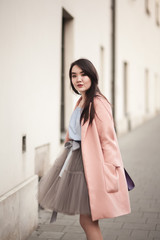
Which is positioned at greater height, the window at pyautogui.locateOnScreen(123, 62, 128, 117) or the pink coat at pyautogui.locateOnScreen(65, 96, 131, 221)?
the window at pyautogui.locateOnScreen(123, 62, 128, 117)

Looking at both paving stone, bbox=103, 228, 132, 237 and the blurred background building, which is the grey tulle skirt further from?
paving stone, bbox=103, 228, 132, 237

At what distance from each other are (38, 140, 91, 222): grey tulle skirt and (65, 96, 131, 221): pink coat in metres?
0.09

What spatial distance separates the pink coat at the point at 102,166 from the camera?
3.17 metres

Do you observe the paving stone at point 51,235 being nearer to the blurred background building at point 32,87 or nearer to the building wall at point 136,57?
the blurred background building at point 32,87

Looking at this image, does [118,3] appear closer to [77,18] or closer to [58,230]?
[77,18]

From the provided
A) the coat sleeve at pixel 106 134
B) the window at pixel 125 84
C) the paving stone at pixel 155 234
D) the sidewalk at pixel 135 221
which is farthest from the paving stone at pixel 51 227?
the window at pixel 125 84

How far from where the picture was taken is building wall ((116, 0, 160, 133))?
1402cm

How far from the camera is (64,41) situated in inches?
299

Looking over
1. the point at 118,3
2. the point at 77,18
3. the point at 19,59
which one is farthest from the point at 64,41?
the point at 118,3

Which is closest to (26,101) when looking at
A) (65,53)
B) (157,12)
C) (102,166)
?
(102,166)

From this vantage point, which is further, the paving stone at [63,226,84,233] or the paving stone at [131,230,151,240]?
the paving stone at [63,226,84,233]

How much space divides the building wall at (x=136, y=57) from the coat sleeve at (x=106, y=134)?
1013cm

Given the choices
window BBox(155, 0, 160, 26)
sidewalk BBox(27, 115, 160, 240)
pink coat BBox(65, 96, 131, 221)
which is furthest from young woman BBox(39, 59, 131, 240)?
window BBox(155, 0, 160, 26)

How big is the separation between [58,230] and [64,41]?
406 cm
